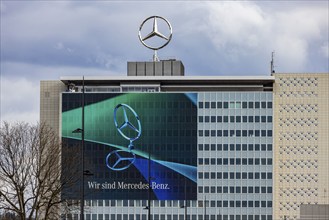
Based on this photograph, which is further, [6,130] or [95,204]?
[95,204]

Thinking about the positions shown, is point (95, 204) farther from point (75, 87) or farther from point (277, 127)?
point (277, 127)

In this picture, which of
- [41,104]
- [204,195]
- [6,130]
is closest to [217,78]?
[204,195]

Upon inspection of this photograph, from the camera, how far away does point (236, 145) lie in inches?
7579

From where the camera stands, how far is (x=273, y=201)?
191875mm

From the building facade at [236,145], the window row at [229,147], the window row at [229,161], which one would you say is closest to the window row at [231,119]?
the building facade at [236,145]

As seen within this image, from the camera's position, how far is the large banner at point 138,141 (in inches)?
7589

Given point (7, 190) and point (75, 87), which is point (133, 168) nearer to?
point (75, 87)

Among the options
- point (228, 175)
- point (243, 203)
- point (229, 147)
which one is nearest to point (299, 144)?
point (229, 147)

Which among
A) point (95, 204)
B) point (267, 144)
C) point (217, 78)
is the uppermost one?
point (217, 78)

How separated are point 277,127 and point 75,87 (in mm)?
39415

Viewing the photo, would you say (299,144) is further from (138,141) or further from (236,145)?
(138,141)

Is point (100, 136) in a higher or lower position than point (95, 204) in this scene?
higher

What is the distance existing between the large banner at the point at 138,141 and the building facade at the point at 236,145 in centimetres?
19

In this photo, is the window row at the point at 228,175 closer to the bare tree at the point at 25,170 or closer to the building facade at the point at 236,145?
the building facade at the point at 236,145
